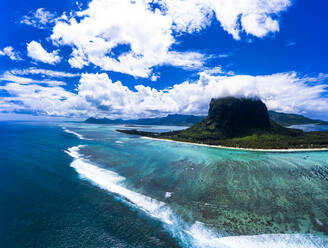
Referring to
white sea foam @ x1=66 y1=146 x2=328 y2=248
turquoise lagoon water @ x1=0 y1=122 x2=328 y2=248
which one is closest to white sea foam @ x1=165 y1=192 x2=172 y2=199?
turquoise lagoon water @ x1=0 y1=122 x2=328 y2=248

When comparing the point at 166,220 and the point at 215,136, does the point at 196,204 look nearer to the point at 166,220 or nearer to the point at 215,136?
the point at 166,220

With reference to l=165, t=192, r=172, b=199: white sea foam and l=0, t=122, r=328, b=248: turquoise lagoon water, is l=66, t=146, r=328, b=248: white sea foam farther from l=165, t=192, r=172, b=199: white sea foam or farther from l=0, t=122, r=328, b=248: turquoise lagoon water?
l=165, t=192, r=172, b=199: white sea foam

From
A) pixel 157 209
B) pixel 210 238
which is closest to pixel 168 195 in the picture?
pixel 157 209

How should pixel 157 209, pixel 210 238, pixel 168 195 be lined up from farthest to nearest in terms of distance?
1. pixel 168 195
2. pixel 157 209
3. pixel 210 238

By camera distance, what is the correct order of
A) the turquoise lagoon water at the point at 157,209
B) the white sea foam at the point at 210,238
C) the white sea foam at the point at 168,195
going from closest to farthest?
the white sea foam at the point at 210,238 < the turquoise lagoon water at the point at 157,209 < the white sea foam at the point at 168,195

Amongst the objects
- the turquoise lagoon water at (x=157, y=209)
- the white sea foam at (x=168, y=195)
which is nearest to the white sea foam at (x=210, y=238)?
the turquoise lagoon water at (x=157, y=209)

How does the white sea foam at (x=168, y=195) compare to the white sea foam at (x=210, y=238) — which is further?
the white sea foam at (x=168, y=195)

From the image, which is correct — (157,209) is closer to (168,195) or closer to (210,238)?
(168,195)

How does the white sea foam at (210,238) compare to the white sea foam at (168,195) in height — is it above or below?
above

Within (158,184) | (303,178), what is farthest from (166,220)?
(303,178)

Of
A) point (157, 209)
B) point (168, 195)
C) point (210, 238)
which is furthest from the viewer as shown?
point (168, 195)

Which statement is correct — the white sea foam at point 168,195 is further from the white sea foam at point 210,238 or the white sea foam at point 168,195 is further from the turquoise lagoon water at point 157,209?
the white sea foam at point 210,238
